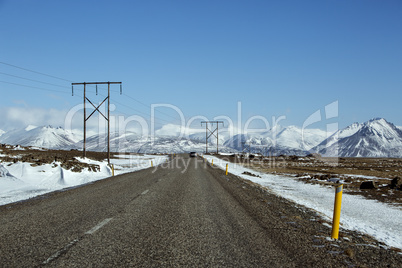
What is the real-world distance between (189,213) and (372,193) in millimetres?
16772

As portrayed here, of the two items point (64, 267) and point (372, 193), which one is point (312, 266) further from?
point (372, 193)

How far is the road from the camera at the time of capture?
5375 millimetres

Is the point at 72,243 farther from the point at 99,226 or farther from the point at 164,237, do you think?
the point at 164,237

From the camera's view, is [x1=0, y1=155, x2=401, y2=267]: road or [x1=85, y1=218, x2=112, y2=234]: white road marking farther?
[x1=85, y1=218, x2=112, y2=234]: white road marking

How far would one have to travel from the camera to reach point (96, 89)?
40719mm

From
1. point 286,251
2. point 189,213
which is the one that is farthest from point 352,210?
point 286,251

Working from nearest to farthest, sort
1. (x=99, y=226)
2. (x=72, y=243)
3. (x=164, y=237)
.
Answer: (x=72, y=243), (x=164, y=237), (x=99, y=226)

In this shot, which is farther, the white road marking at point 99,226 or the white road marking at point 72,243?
the white road marking at point 99,226

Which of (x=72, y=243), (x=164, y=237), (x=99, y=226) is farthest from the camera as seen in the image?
(x=99, y=226)

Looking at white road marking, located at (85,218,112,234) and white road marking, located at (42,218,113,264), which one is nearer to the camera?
white road marking, located at (42,218,113,264)

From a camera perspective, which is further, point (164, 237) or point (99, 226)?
point (99, 226)

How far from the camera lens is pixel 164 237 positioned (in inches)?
267

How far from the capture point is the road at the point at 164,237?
5375mm

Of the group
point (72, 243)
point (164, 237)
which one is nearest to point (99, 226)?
point (72, 243)
